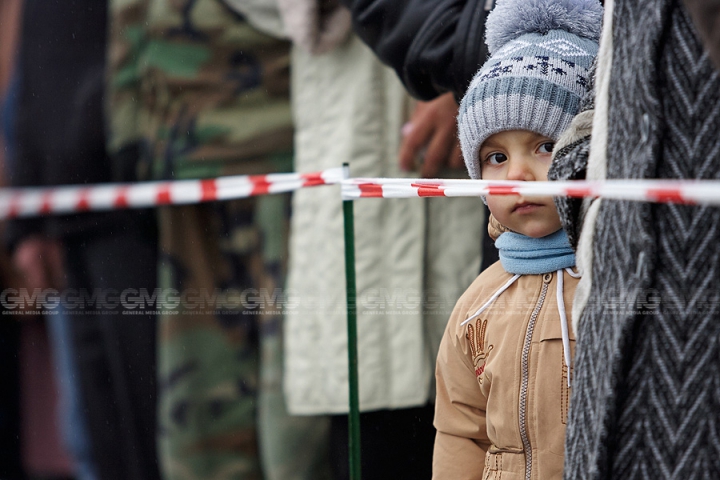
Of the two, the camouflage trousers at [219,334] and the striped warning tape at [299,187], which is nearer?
the striped warning tape at [299,187]

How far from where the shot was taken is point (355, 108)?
2113 mm

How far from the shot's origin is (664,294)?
2.93 ft

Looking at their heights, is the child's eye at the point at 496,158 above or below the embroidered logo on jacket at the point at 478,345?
above

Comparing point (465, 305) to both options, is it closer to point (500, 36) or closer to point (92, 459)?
point (500, 36)

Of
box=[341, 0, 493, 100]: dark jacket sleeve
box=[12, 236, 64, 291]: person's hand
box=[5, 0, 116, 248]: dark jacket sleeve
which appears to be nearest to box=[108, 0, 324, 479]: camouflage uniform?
box=[5, 0, 116, 248]: dark jacket sleeve

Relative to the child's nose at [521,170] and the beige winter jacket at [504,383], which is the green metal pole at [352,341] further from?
the child's nose at [521,170]

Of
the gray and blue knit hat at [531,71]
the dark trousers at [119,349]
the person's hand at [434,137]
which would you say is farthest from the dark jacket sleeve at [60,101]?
the gray and blue knit hat at [531,71]

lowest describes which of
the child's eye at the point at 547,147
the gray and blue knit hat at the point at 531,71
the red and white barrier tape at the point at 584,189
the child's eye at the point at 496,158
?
the red and white barrier tape at the point at 584,189

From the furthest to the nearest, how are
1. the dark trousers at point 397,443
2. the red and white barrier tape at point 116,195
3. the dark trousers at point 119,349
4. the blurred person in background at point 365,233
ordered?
the dark trousers at point 119,349, the red and white barrier tape at point 116,195, the blurred person in background at point 365,233, the dark trousers at point 397,443

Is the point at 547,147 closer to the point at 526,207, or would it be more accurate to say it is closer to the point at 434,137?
the point at 526,207

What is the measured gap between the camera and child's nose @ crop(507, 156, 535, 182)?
1.19 metres

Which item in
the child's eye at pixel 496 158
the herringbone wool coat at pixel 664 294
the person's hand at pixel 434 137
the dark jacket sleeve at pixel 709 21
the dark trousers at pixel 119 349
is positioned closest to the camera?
the dark jacket sleeve at pixel 709 21

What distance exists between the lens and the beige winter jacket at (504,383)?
1.13 meters

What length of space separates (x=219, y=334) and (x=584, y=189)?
4.76 ft
